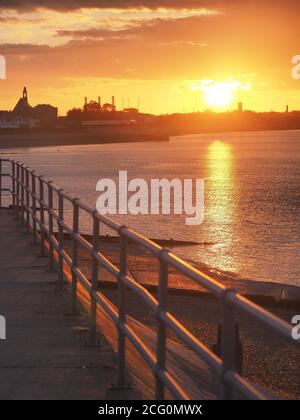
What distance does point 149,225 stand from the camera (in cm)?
5506

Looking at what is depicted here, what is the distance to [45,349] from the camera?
7938mm

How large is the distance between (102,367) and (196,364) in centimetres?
280

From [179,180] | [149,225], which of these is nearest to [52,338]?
[149,225]

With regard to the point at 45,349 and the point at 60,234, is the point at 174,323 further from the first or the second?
the point at 60,234

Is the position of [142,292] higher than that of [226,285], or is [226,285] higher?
[142,292]

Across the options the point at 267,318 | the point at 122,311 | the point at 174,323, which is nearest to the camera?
the point at 267,318

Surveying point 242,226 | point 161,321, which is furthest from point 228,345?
point 242,226

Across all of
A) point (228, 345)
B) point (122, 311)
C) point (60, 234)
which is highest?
point (228, 345)

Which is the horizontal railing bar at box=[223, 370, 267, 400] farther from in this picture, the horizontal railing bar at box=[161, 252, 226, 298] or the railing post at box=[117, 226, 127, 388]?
the railing post at box=[117, 226, 127, 388]

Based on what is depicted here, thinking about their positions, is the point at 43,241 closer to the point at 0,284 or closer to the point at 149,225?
the point at 0,284

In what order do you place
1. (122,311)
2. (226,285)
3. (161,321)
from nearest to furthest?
(161,321) → (122,311) → (226,285)

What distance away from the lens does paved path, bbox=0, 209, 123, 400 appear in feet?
21.8

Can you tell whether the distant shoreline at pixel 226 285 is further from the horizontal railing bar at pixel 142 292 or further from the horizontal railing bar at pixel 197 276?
the horizontal railing bar at pixel 197 276

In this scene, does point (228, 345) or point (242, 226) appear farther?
point (242, 226)
